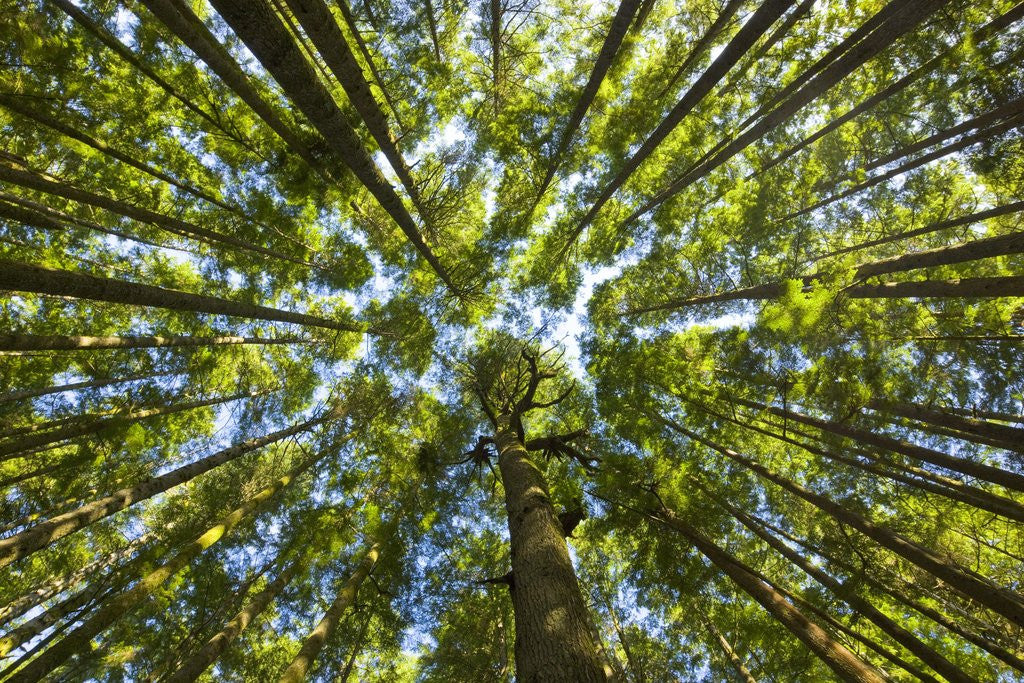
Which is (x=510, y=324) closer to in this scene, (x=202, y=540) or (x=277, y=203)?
(x=277, y=203)

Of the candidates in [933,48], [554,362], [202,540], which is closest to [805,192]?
[933,48]

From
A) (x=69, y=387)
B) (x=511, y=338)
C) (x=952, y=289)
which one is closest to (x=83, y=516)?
(x=69, y=387)

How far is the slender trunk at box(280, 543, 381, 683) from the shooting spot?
4.32m

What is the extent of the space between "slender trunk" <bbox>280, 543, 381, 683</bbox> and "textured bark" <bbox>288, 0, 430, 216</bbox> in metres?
5.81

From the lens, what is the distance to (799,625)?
391 cm

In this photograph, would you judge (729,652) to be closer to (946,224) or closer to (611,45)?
(946,224)

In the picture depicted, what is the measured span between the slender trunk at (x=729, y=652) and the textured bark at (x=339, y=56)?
10.1m

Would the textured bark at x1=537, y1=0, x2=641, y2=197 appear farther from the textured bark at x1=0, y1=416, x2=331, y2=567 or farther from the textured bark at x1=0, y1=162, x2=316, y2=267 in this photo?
the textured bark at x1=0, y1=416, x2=331, y2=567

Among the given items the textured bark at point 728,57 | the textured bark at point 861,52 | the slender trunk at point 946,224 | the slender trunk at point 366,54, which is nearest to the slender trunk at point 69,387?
the slender trunk at point 366,54

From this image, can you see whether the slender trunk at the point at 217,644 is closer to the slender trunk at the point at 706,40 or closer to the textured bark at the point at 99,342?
the textured bark at the point at 99,342

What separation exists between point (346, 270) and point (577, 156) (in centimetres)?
625

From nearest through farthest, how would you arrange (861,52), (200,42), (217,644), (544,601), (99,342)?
(544,601), (200,42), (861,52), (217,644), (99,342)

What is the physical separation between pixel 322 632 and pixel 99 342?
5.61 metres

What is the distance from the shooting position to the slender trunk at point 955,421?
4.55m
